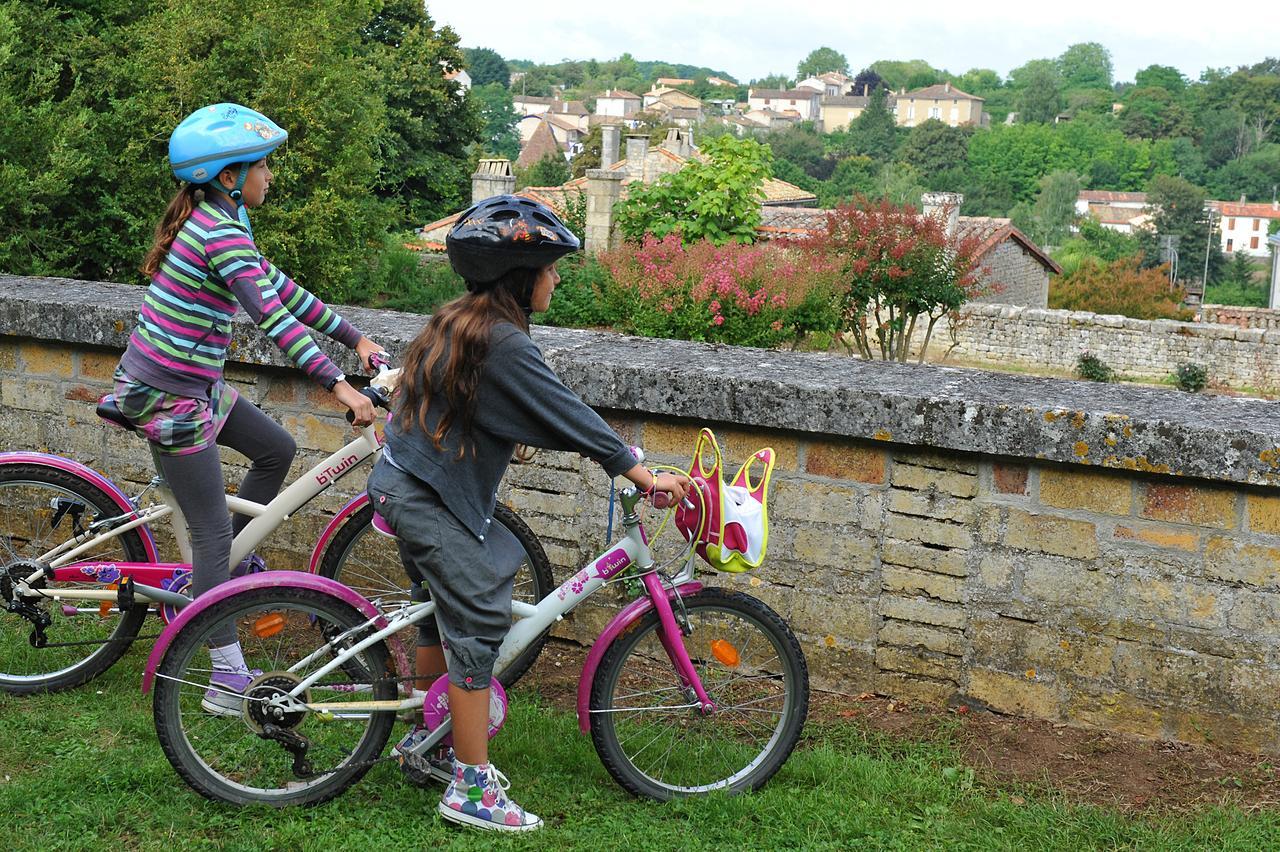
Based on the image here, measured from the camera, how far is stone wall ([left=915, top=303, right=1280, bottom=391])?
27.6 m

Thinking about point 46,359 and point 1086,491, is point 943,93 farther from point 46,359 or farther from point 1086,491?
point 1086,491

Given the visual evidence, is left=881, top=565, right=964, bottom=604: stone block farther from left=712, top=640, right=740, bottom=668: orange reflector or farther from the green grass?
left=712, top=640, right=740, bottom=668: orange reflector

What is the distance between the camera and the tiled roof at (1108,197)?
104500 millimetres

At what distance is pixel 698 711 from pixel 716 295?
1307 cm

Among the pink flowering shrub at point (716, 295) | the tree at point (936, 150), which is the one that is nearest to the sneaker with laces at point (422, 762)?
A: the pink flowering shrub at point (716, 295)

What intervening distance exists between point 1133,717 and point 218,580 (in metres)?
2.54

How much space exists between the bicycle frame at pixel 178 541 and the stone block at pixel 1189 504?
6.98ft

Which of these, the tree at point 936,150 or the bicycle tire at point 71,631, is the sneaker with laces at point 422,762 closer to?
the bicycle tire at point 71,631

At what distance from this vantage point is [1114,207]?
101 metres

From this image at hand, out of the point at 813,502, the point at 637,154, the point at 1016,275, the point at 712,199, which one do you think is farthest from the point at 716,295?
the point at 637,154

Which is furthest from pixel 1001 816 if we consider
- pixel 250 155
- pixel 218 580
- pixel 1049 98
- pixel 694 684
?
pixel 1049 98

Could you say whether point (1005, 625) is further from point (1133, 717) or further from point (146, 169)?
point (146, 169)

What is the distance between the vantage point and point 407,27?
3098cm

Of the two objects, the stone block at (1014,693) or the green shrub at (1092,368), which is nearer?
the stone block at (1014,693)
